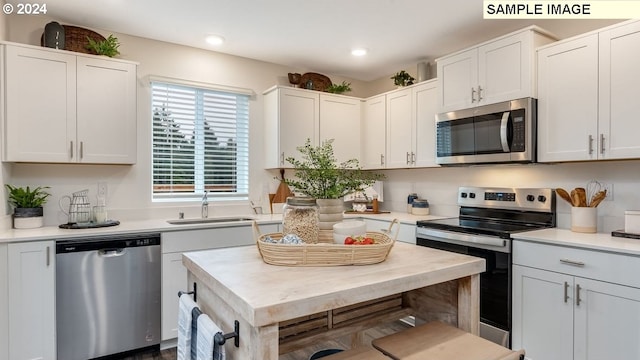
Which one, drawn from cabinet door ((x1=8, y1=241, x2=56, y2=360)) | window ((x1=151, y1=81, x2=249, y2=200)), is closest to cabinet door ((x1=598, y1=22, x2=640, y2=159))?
window ((x1=151, y1=81, x2=249, y2=200))

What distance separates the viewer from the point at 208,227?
2906 millimetres

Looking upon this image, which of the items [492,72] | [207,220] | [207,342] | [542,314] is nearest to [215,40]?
[207,220]

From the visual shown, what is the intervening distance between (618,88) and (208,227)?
2.99 m

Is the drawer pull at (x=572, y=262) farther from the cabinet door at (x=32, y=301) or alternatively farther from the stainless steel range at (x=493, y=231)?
the cabinet door at (x=32, y=301)

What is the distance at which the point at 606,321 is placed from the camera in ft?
6.46

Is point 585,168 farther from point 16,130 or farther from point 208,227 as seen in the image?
point 16,130

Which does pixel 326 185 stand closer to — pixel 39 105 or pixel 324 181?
pixel 324 181

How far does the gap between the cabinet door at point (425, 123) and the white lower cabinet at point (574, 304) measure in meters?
1.34

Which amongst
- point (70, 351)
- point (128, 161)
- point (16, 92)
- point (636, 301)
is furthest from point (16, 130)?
point (636, 301)

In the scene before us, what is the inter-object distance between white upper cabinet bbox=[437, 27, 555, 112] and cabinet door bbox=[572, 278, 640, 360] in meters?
1.38

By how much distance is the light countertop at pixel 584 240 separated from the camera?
6.35 feet

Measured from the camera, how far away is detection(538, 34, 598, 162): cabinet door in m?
2.33

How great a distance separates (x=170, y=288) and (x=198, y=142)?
1431 millimetres

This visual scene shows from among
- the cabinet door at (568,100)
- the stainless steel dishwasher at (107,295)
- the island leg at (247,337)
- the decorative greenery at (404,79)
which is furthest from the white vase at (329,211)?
the decorative greenery at (404,79)
